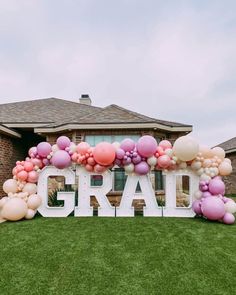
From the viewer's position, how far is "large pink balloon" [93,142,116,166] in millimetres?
6656

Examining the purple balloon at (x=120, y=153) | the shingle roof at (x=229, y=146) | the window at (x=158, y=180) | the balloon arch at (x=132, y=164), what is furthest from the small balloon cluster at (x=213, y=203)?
the shingle roof at (x=229, y=146)

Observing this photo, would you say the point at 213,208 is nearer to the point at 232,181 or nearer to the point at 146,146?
the point at 146,146

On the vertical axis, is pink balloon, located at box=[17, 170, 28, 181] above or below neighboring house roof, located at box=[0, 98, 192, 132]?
below

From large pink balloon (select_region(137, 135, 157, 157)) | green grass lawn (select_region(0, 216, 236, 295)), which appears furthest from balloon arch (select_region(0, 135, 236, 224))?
green grass lawn (select_region(0, 216, 236, 295))

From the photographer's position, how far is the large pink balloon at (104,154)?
6.66 metres

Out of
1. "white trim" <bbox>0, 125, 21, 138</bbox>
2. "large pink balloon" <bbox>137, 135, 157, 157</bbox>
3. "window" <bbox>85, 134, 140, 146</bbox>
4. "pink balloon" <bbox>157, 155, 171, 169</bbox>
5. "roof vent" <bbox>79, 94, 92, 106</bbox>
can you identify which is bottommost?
"pink balloon" <bbox>157, 155, 171, 169</bbox>

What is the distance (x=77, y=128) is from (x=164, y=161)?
414cm

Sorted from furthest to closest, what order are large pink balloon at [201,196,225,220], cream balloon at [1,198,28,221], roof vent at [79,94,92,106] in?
roof vent at [79,94,92,106] < cream balloon at [1,198,28,221] < large pink balloon at [201,196,225,220]

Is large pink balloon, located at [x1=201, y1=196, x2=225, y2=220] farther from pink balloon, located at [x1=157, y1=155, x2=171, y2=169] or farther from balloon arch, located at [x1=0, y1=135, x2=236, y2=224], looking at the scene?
pink balloon, located at [x1=157, y1=155, x2=171, y2=169]

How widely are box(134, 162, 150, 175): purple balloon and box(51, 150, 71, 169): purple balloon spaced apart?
1.91 metres

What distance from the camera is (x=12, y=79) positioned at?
1834 cm

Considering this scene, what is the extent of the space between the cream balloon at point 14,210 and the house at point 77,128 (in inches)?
149

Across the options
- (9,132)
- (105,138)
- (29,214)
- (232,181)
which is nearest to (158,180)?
(105,138)

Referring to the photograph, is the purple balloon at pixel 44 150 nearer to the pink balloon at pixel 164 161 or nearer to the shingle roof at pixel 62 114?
the shingle roof at pixel 62 114
